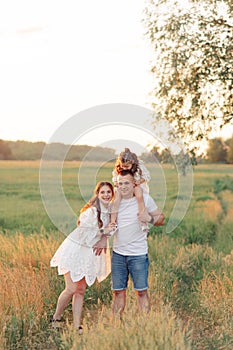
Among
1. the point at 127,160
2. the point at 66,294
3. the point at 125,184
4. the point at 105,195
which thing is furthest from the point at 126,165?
the point at 66,294

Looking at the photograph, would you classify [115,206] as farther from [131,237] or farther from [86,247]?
[86,247]

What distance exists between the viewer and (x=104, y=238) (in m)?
5.88

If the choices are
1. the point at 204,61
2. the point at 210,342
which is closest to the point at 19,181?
the point at 204,61

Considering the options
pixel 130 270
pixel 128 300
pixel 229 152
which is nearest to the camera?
pixel 130 270

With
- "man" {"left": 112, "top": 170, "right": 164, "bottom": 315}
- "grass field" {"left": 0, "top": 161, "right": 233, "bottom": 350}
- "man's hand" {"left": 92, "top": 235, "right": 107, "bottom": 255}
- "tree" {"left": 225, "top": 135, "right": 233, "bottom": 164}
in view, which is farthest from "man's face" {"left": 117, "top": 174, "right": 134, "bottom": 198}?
"tree" {"left": 225, "top": 135, "right": 233, "bottom": 164}

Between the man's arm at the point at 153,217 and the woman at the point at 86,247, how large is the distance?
1.01 ft

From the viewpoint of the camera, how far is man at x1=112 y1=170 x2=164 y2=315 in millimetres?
5820

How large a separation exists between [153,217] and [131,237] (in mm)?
278

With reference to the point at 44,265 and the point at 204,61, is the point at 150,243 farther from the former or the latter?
the point at 204,61

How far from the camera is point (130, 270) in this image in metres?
5.89

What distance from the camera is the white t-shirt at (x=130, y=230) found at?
584 centimetres

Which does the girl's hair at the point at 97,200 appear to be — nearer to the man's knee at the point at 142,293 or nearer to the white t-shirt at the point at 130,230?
the white t-shirt at the point at 130,230

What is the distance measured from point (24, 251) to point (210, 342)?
3.54 m

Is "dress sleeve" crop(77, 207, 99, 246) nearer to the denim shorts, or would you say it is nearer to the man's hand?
the man's hand
